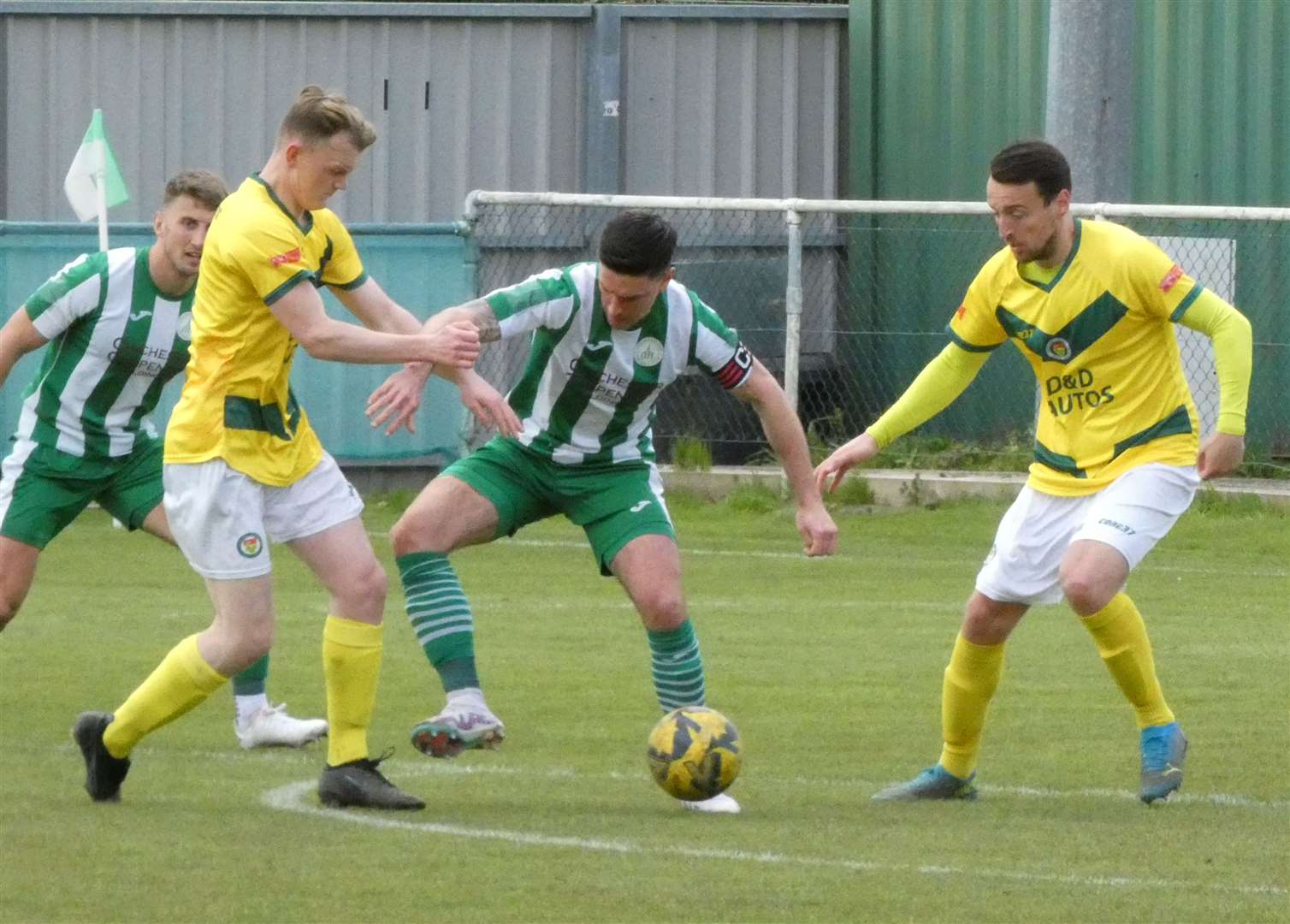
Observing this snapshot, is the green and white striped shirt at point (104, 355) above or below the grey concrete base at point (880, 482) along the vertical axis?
above

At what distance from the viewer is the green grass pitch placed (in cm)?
580

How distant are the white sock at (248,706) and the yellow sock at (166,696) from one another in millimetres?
1214

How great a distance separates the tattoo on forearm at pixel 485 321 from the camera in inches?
278

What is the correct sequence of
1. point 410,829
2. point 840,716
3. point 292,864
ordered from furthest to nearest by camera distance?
1. point 840,716
2. point 410,829
3. point 292,864

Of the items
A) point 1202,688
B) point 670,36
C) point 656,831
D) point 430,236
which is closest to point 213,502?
point 656,831

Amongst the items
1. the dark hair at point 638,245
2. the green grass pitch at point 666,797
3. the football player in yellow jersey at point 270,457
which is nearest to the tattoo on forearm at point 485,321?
the football player in yellow jersey at point 270,457

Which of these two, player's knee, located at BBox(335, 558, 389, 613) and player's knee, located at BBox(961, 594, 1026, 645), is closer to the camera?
player's knee, located at BBox(335, 558, 389, 613)

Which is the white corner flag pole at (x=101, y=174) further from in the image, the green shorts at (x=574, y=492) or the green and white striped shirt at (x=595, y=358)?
the green and white striped shirt at (x=595, y=358)

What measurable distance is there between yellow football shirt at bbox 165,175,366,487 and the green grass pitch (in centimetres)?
99

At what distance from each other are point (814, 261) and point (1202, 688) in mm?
8411

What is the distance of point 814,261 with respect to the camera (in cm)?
1752

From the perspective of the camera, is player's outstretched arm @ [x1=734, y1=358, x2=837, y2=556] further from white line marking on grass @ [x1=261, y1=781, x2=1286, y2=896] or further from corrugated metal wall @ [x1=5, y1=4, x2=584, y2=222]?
corrugated metal wall @ [x1=5, y1=4, x2=584, y2=222]

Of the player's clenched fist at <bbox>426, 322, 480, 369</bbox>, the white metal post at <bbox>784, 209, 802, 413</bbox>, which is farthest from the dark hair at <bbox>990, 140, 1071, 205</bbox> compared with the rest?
the white metal post at <bbox>784, 209, 802, 413</bbox>

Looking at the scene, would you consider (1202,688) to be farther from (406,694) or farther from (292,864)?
(292,864)
